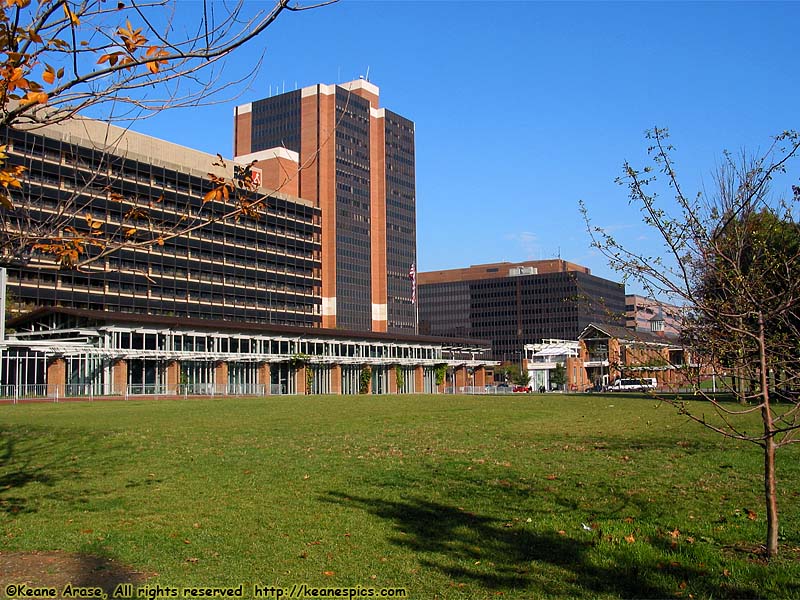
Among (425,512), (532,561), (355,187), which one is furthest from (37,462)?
(355,187)

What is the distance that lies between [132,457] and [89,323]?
45.0 metres

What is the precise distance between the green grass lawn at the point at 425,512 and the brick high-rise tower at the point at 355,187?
122355mm

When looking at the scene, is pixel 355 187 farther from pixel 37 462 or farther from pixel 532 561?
pixel 532 561

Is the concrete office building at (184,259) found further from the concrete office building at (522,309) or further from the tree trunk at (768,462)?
the concrete office building at (522,309)

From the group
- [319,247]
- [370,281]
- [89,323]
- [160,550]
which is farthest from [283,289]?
[160,550]

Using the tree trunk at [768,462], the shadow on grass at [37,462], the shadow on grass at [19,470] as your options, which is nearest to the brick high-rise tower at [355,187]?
the shadow on grass at [37,462]

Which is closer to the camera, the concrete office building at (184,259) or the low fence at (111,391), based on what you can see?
the low fence at (111,391)

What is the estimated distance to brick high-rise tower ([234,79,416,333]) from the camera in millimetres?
143000

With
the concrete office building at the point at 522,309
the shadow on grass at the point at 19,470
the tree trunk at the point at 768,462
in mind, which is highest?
the concrete office building at the point at 522,309

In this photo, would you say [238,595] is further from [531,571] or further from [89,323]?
[89,323]

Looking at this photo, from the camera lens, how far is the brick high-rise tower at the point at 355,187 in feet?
469

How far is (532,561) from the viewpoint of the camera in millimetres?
6875

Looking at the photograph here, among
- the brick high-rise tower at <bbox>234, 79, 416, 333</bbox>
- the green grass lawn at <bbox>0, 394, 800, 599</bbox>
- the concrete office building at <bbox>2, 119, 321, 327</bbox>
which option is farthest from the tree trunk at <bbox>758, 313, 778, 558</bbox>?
the brick high-rise tower at <bbox>234, 79, 416, 333</bbox>

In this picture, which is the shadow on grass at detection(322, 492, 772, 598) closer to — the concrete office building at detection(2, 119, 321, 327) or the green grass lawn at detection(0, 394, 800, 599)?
the green grass lawn at detection(0, 394, 800, 599)
